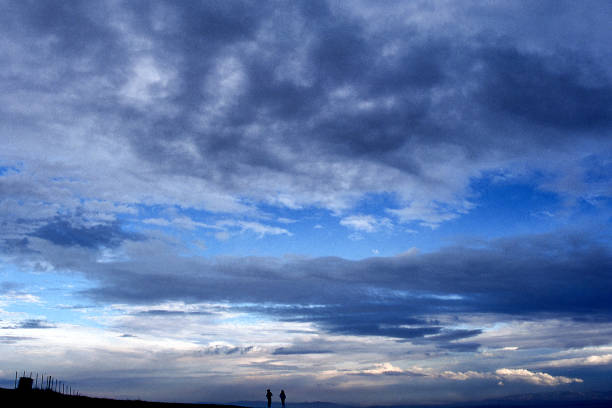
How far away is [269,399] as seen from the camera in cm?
7781

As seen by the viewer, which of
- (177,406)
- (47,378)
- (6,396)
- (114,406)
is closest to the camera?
(6,396)

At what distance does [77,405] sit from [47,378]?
110 ft

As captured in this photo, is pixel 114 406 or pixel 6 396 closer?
pixel 6 396

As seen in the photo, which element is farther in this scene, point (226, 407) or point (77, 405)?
point (226, 407)

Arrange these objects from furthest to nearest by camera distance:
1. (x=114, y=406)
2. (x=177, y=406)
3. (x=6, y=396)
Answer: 1. (x=177, y=406)
2. (x=114, y=406)
3. (x=6, y=396)

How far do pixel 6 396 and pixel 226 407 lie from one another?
30.7 metres

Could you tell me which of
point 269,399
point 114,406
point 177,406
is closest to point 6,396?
point 114,406

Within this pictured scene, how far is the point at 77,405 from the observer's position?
62.2 m

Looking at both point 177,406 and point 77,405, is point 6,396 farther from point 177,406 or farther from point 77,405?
point 177,406

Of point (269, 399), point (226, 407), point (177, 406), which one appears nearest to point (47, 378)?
point (177, 406)

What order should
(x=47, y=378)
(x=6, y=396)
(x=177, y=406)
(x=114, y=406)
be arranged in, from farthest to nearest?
(x=47, y=378)
(x=177, y=406)
(x=114, y=406)
(x=6, y=396)

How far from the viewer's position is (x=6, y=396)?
58781 mm

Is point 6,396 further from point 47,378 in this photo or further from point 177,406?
point 47,378

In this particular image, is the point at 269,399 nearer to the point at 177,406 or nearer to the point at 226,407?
the point at 226,407
